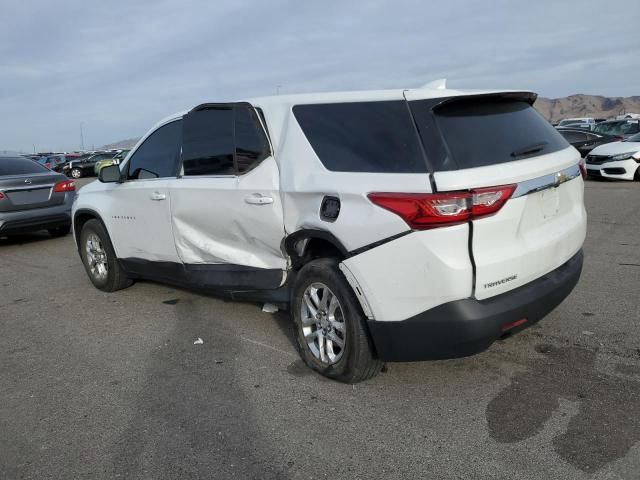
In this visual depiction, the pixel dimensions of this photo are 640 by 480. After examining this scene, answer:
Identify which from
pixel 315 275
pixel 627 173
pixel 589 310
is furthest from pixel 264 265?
pixel 627 173

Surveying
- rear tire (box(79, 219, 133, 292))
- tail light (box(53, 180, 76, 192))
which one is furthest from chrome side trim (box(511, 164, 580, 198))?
tail light (box(53, 180, 76, 192))

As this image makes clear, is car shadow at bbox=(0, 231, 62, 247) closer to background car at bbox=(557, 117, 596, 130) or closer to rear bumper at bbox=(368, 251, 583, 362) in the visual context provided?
rear bumper at bbox=(368, 251, 583, 362)

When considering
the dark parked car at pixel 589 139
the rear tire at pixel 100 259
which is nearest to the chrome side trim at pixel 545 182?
the rear tire at pixel 100 259

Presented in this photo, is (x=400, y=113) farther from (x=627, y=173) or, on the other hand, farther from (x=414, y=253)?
(x=627, y=173)

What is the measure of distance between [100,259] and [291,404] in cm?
354

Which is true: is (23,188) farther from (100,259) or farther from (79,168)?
(79,168)

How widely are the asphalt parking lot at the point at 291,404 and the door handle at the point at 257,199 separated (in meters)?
1.13

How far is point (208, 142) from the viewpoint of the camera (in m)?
4.46

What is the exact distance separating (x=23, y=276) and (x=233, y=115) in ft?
14.9

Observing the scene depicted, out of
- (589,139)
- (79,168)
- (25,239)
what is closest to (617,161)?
(589,139)

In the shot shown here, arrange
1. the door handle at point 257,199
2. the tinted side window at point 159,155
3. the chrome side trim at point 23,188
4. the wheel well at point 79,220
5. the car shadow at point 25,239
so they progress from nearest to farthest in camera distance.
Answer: the door handle at point 257,199 → the tinted side window at point 159,155 → the wheel well at point 79,220 → the chrome side trim at point 23,188 → the car shadow at point 25,239

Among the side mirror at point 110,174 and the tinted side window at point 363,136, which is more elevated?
the tinted side window at point 363,136

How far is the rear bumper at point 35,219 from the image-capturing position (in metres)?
8.77

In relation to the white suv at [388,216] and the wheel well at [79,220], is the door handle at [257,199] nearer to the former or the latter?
the white suv at [388,216]
